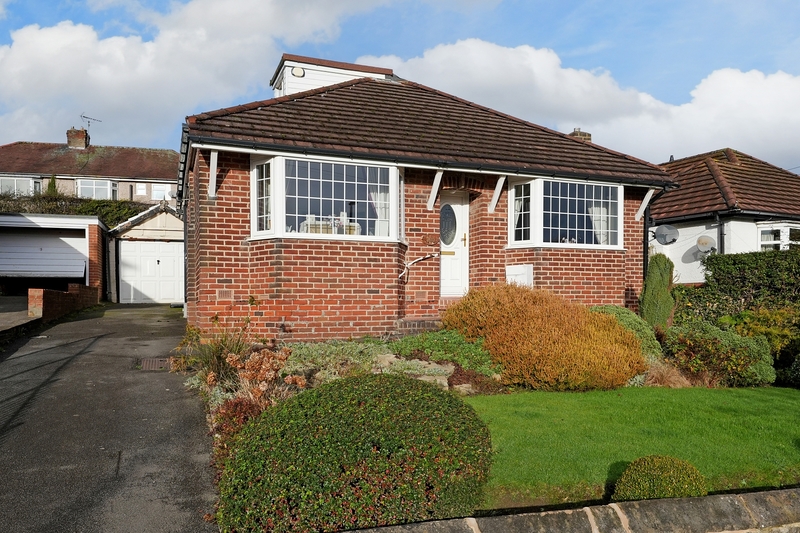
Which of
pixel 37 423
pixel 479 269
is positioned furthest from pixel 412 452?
pixel 479 269

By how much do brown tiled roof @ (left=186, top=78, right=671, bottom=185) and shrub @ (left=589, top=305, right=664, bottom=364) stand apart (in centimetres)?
318

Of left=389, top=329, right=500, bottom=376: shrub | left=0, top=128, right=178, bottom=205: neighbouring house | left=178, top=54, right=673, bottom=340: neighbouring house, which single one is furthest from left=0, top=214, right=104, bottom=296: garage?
left=389, top=329, right=500, bottom=376: shrub

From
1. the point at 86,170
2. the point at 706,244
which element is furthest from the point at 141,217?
the point at 706,244

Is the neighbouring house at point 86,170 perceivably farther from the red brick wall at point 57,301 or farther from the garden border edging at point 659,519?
the garden border edging at point 659,519

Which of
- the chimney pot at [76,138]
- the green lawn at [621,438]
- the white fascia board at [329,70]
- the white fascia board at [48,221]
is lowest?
the green lawn at [621,438]

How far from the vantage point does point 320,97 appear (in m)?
12.5

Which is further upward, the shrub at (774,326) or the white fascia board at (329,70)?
the white fascia board at (329,70)

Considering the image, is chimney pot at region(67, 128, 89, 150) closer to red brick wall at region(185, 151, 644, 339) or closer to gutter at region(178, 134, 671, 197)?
gutter at region(178, 134, 671, 197)

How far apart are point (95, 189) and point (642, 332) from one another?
30.6 metres

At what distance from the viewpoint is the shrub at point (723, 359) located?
9234mm

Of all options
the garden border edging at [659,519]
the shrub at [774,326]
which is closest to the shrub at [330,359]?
the garden border edging at [659,519]

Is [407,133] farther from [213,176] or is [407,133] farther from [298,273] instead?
[213,176]

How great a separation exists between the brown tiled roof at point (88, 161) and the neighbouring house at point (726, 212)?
992 inches

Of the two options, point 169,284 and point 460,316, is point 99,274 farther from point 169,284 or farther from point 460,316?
point 460,316
